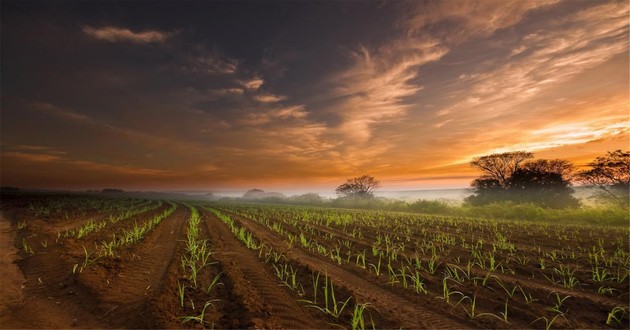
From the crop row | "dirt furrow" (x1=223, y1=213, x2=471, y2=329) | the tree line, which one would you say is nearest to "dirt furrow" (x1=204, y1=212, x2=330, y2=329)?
"dirt furrow" (x1=223, y1=213, x2=471, y2=329)

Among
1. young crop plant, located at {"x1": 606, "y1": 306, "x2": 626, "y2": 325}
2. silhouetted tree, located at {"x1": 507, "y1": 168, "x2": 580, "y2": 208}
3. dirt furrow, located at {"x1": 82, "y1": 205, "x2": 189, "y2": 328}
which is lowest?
dirt furrow, located at {"x1": 82, "y1": 205, "x2": 189, "y2": 328}

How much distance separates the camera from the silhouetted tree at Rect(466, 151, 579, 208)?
110ft

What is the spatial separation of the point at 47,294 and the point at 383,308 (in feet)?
18.9

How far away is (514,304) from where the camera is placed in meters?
5.10

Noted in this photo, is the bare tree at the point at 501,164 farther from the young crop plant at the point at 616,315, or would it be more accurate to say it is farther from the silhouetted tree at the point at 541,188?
the young crop plant at the point at 616,315

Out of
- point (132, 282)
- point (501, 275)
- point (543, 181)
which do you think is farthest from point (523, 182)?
point (132, 282)

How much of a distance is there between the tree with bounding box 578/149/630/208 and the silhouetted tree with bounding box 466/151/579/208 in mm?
2590

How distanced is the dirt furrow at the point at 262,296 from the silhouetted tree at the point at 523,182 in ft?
125

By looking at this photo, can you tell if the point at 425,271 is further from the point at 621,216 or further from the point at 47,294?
the point at 621,216

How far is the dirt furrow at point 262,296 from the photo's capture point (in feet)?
13.9

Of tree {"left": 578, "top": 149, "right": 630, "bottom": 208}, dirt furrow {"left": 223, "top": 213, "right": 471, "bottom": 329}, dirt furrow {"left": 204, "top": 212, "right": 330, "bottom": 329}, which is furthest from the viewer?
tree {"left": 578, "top": 149, "right": 630, "bottom": 208}

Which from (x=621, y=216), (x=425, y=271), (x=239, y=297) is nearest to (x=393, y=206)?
(x=621, y=216)

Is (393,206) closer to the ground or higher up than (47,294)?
higher up

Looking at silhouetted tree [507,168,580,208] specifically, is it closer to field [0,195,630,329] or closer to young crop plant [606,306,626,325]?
field [0,195,630,329]
